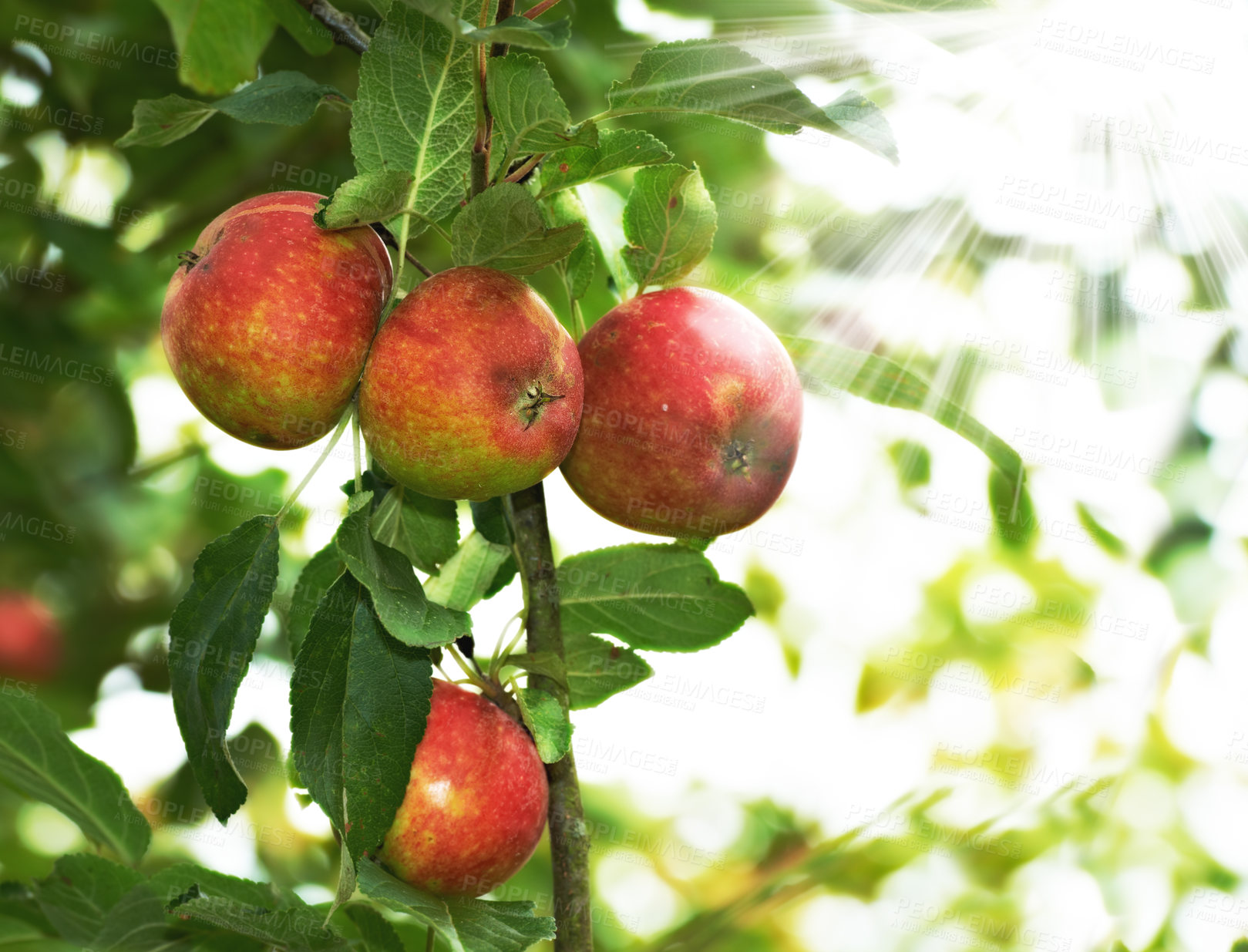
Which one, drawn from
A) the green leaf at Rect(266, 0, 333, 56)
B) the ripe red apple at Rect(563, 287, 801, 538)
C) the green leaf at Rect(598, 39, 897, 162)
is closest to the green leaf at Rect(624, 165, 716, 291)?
the ripe red apple at Rect(563, 287, 801, 538)

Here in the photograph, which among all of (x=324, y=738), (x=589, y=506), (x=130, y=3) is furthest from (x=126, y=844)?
(x=130, y=3)

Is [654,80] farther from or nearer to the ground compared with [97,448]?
farther from the ground

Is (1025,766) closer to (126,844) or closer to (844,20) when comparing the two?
(844,20)

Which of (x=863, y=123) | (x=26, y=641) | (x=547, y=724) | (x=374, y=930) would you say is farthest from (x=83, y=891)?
(x=26, y=641)

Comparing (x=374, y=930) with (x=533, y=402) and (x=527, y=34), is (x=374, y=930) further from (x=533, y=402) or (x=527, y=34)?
(x=527, y=34)

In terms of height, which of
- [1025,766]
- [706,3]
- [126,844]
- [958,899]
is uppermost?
[706,3]

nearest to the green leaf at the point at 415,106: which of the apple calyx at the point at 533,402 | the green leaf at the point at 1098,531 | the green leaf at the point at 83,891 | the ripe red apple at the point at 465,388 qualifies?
the ripe red apple at the point at 465,388

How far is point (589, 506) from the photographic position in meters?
1.52

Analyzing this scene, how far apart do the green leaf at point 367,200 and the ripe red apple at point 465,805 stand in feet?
2.05

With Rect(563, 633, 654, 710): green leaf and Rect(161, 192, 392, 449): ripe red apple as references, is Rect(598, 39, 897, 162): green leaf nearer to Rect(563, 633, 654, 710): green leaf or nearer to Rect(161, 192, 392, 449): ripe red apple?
Rect(161, 192, 392, 449): ripe red apple

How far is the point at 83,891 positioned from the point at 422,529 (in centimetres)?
86

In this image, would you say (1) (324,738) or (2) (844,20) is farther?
(2) (844,20)

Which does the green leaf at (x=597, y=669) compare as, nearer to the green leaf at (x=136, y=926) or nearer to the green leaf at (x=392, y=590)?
the green leaf at (x=392, y=590)

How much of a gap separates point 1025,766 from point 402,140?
8.53 ft
